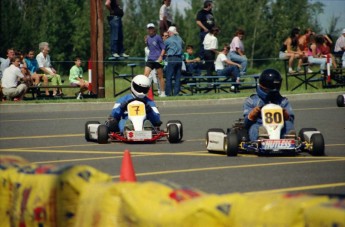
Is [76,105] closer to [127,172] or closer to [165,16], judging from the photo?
[165,16]

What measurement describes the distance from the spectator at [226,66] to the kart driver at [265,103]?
555 inches

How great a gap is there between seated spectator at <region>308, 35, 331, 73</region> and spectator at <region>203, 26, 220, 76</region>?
2.74m

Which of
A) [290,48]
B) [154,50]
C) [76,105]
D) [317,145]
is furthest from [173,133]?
[290,48]

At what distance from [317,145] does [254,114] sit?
962 millimetres

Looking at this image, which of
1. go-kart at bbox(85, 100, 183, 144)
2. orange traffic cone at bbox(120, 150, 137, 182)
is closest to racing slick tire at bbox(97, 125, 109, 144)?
go-kart at bbox(85, 100, 183, 144)

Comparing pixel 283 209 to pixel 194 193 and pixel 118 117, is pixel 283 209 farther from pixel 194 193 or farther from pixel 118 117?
pixel 118 117

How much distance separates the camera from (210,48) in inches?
1132

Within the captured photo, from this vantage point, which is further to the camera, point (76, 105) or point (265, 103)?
point (76, 105)

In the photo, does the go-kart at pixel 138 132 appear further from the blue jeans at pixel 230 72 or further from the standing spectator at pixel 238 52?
the standing spectator at pixel 238 52

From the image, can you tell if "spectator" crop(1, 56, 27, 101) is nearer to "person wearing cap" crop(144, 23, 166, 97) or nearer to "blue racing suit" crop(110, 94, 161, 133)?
"person wearing cap" crop(144, 23, 166, 97)

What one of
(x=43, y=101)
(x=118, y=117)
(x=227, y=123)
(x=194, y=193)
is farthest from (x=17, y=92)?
(x=194, y=193)

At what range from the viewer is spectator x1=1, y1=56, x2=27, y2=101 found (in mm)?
25578

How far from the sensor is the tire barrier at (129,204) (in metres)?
5.29

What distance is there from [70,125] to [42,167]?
12774mm
